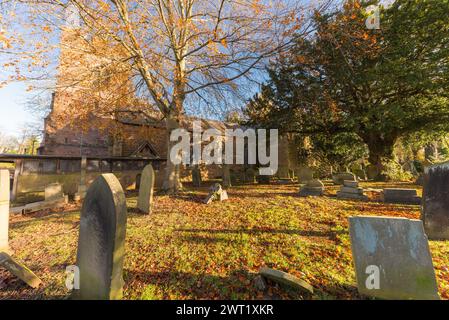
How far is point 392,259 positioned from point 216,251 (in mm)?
2664

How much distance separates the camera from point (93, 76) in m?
7.69

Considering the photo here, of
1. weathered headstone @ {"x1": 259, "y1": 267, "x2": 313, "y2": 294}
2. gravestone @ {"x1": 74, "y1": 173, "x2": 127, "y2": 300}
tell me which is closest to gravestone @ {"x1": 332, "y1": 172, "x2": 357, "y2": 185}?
weathered headstone @ {"x1": 259, "y1": 267, "x2": 313, "y2": 294}

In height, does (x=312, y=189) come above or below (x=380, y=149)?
below

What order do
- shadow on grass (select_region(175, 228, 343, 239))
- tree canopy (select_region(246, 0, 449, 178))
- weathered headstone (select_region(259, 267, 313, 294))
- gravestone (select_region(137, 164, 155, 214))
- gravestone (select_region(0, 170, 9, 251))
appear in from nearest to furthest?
weathered headstone (select_region(259, 267, 313, 294)), gravestone (select_region(0, 170, 9, 251)), shadow on grass (select_region(175, 228, 343, 239)), gravestone (select_region(137, 164, 155, 214)), tree canopy (select_region(246, 0, 449, 178))

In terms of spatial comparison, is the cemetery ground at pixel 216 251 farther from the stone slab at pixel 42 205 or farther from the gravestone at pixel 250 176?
the gravestone at pixel 250 176

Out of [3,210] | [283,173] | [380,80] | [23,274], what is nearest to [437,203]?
[23,274]

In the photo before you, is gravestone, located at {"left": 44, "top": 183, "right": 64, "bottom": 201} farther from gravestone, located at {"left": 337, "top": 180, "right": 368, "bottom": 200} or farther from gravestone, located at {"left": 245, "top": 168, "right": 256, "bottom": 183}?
gravestone, located at {"left": 337, "top": 180, "right": 368, "bottom": 200}

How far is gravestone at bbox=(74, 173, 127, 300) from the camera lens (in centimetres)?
222

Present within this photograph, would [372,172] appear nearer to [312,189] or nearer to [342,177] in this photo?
[342,177]

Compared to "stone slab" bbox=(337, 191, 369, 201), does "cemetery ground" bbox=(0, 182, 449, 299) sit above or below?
below

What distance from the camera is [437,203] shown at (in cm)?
402

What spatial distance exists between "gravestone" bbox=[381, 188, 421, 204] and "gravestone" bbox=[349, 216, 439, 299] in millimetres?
5358

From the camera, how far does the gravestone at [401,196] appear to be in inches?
253

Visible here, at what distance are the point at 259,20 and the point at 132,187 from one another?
12196 millimetres
